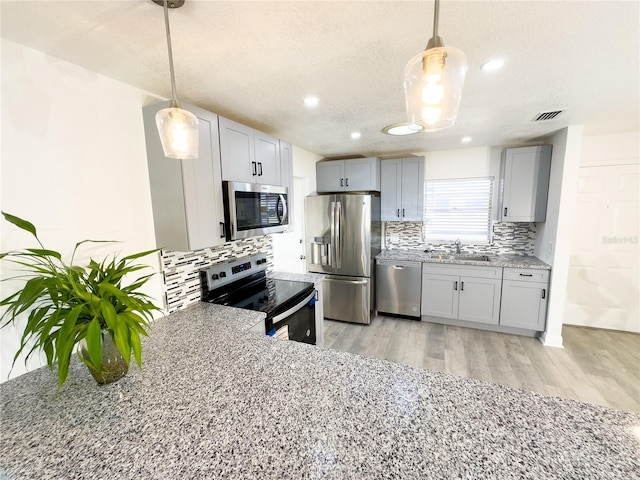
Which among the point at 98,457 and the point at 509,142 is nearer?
the point at 98,457

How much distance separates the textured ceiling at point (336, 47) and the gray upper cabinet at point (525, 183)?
0.95m

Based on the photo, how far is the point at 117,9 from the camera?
3.25 ft

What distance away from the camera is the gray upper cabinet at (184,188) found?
1619 mm

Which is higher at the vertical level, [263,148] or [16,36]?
[16,36]

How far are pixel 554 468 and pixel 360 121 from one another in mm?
2344

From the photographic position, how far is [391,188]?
374 centimetres

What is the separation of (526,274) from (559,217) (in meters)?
0.69

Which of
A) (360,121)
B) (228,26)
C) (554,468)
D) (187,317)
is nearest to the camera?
(554,468)

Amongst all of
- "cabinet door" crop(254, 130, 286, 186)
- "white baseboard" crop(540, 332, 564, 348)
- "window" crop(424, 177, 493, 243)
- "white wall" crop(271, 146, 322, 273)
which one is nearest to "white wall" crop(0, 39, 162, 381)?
"cabinet door" crop(254, 130, 286, 186)

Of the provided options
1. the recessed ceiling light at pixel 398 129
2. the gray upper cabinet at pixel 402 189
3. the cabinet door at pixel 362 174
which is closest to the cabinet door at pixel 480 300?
the gray upper cabinet at pixel 402 189

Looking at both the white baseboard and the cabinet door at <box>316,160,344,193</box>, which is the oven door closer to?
the cabinet door at <box>316,160,344,193</box>

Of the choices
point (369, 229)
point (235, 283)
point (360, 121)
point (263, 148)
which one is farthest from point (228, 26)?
point (369, 229)

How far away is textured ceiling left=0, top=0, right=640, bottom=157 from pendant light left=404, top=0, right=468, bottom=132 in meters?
0.49

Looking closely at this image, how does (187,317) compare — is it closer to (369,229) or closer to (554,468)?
(554,468)
